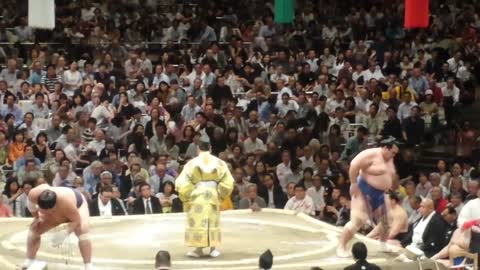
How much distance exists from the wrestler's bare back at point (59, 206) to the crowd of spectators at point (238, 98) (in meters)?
1.58

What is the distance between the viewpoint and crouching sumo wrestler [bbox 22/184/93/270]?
5.32m

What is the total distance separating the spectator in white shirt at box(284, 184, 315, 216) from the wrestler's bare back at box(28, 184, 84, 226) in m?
2.36

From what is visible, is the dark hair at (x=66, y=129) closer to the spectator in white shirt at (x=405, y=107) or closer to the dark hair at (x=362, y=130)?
the dark hair at (x=362, y=130)

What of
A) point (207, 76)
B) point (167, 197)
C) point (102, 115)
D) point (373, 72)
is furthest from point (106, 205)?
point (373, 72)

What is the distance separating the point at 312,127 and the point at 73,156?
1960mm

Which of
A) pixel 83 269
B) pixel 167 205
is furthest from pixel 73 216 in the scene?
pixel 167 205

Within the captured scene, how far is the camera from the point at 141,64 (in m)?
10.1

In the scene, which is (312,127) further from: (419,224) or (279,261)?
(279,261)

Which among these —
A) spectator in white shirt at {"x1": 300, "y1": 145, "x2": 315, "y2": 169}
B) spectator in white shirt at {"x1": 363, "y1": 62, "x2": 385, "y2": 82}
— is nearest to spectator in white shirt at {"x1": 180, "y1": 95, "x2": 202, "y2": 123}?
spectator in white shirt at {"x1": 300, "y1": 145, "x2": 315, "y2": 169}

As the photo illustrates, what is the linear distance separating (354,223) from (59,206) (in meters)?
1.51

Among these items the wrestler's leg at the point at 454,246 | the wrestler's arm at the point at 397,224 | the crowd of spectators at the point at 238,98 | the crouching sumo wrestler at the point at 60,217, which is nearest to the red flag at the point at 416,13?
the crowd of spectators at the point at 238,98

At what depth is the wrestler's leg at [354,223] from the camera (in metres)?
5.83

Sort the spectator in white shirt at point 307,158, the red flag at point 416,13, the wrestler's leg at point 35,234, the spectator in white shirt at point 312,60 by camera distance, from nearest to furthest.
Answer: the wrestler's leg at point 35,234, the red flag at point 416,13, the spectator in white shirt at point 307,158, the spectator in white shirt at point 312,60

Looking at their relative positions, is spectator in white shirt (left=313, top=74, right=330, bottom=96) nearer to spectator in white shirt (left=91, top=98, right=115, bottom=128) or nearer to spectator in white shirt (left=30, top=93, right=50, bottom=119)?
spectator in white shirt (left=91, top=98, right=115, bottom=128)
